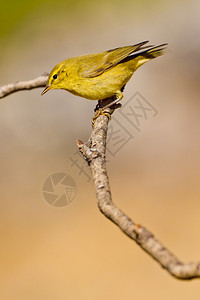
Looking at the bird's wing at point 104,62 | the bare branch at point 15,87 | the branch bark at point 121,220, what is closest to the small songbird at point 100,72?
the bird's wing at point 104,62

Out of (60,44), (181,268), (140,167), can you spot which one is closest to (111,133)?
(140,167)

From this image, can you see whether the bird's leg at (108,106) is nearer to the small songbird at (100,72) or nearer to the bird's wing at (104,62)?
the small songbird at (100,72)

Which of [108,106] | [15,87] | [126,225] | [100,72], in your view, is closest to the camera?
[126,225]

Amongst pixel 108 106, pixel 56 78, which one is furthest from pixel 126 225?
pixel 56 78

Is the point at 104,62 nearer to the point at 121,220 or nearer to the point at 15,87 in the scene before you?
the point at 15,87

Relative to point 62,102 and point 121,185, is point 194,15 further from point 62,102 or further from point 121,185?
point 121,185

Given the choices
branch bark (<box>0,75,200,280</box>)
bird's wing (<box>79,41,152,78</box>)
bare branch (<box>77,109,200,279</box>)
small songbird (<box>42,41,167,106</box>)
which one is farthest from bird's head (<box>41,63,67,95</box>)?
bare branch (<box>77,109,200,279</box>)
